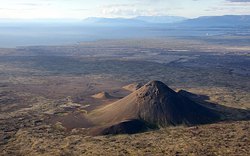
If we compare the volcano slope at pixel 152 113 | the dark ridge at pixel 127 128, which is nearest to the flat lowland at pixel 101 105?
the dark ridge at pixel 127 128

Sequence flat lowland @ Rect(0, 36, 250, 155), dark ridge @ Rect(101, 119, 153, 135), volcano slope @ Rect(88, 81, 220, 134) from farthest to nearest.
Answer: volcano slope @ Rect(88, 81, 220, 134) < dark ridge @ Rect(101, 119, 153, 135) < flat lowland @ Rect(0, 36, 250, 155)

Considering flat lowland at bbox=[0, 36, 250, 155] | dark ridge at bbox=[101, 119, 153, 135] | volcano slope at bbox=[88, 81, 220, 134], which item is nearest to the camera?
flat lowland at bbox=[0, 36, 250, 155]

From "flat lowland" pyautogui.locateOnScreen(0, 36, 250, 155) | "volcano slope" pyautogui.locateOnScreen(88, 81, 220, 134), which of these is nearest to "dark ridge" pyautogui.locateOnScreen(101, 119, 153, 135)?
"volcano slope" pyautogui.locateOnScreen(88, 81, 220, 134)

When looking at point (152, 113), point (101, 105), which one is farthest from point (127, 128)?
point (101, 105)

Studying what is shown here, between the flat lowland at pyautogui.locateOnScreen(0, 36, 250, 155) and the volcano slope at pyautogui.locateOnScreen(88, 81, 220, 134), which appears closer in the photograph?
the flat lowland at pyautogui.locateOnScreen(0, 36, 250, 155)

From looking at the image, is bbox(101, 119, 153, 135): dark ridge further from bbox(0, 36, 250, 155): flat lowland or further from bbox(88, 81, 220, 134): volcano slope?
bbox(0, 36, 250, 155): flat lowland

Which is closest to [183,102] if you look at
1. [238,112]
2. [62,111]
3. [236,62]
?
[238,112]

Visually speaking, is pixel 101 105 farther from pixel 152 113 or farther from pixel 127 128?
pixel 127 128
